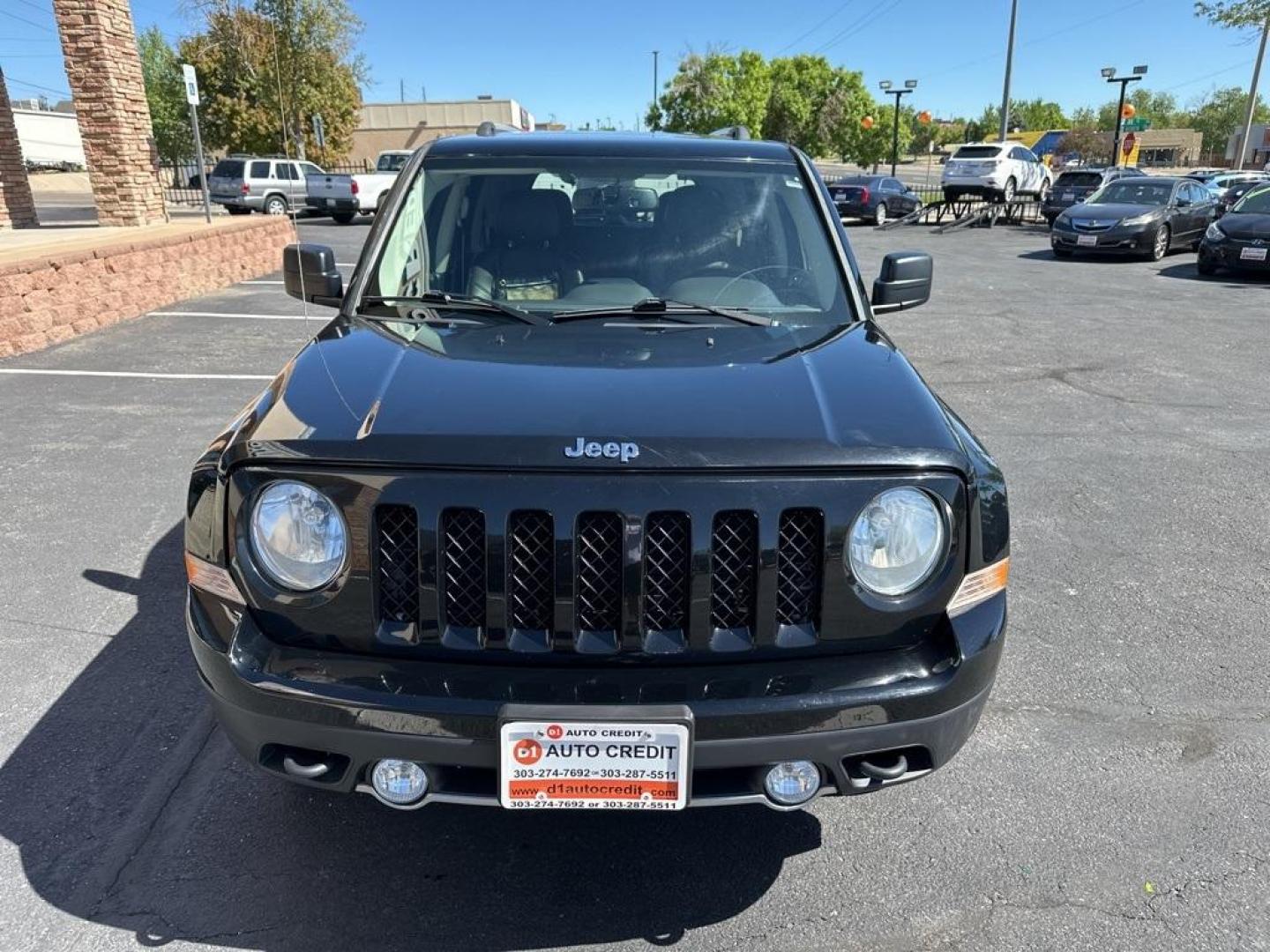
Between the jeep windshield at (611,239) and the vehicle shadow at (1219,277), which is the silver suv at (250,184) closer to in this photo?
the vehicle shadow at (1219,277)

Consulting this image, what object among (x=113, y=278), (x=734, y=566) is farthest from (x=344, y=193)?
(x=734, y=566)

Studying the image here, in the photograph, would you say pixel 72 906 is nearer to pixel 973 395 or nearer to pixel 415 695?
pixel 415 695

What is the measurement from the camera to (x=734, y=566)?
2.08 m

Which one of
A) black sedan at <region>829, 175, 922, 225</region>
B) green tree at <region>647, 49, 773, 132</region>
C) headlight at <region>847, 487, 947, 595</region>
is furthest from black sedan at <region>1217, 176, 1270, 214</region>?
green tree at <region>647, 49, 773, 132</region>

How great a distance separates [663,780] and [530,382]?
40.4 inches

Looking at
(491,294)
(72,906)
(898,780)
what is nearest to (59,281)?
(491,294)

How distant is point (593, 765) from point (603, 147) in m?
2.50

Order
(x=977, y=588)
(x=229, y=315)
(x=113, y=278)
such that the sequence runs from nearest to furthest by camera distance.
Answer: (x=977, y=588)
(x=113, y=278)
(x=229, y=315)

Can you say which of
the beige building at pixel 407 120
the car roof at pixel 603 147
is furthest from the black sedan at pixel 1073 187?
the beige building at pixel 407 120

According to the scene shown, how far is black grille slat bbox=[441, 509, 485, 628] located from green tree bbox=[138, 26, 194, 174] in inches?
2024

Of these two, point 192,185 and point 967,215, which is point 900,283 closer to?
point 967,215

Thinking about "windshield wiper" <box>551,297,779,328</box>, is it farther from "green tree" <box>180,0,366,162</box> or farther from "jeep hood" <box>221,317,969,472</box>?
"green tree" <box>180,0,366,162</box>

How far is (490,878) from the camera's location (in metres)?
2.52

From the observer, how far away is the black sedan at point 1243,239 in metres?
14.9
